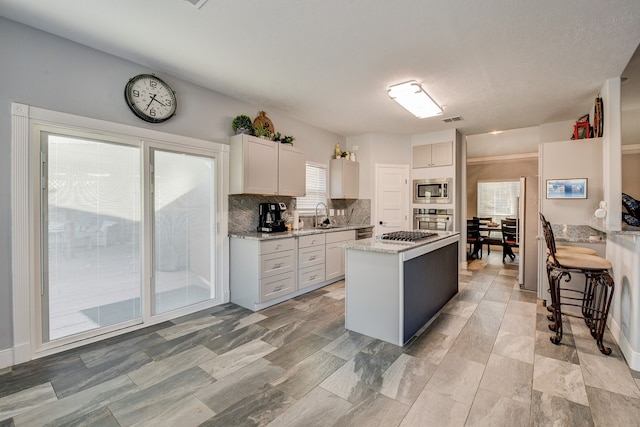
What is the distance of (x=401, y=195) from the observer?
5766mm

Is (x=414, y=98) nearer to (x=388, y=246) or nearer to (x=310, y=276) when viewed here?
(x=388, y=246)

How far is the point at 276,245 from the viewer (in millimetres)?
3633

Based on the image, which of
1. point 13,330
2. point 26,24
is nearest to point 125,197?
point 13,330

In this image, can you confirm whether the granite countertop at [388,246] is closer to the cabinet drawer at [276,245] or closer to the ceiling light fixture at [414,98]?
the cabinet drawer at [276,245]

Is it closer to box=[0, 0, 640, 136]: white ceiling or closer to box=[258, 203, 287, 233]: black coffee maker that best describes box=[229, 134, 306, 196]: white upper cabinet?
box=[258, 203, 287, 233]: black coffee maker

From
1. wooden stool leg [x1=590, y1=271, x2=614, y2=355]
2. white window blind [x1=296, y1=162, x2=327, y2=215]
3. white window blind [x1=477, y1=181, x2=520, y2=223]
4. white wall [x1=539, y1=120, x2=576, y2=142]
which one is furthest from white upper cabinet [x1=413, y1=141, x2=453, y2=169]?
white window blind [x1=477, y1=181, x2=520, y2=223]

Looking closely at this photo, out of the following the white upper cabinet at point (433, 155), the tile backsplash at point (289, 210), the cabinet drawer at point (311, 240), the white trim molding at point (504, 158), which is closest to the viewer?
the tile backsplash at point (289, 210)

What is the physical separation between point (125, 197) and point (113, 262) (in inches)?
25.6

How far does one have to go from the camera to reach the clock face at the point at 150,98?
2859mm

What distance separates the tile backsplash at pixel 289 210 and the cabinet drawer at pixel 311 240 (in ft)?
2.34

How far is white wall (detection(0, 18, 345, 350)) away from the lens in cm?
223

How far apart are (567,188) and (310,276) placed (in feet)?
11.7

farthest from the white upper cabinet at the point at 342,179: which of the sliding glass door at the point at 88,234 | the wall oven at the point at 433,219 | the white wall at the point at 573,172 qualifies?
the sliding glass door at the point at 88,234

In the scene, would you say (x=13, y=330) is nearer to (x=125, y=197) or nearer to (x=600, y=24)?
(x=125, y=197)
